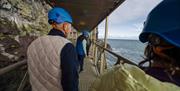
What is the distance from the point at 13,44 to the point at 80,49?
11.7ft

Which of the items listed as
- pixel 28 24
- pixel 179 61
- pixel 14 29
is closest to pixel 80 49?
pixel 28 24

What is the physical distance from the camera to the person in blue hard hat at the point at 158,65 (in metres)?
0.77

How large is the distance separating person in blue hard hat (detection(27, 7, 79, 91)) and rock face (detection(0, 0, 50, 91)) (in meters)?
1.39

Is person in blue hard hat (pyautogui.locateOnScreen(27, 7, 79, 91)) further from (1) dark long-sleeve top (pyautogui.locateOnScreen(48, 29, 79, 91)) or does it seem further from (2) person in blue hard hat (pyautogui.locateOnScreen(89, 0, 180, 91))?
(2) person in blue hard hat (pyautogui.locateOnScreen(89, 0, 180, 91))

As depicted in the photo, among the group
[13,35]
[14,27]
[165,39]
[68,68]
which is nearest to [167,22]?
[165,39]

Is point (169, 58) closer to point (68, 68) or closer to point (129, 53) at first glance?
point (68, 68)

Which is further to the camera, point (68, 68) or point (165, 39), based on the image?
point (68, 68)

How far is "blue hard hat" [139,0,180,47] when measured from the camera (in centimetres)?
83

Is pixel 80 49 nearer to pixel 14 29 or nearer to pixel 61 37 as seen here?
pixel 14 29

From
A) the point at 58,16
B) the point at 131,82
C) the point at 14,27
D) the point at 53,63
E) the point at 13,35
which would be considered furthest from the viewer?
the point at 14,27

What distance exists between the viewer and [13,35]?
521 centimetres

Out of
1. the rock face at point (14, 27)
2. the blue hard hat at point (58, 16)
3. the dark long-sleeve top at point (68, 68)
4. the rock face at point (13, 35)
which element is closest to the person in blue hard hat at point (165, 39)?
the dark long-sleeve top at point (68, 68)

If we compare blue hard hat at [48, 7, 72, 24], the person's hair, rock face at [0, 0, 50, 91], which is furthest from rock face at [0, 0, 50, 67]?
the person's hair

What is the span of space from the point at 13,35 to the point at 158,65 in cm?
456
